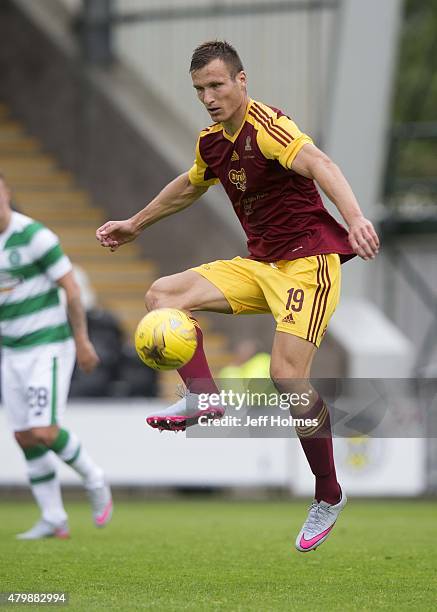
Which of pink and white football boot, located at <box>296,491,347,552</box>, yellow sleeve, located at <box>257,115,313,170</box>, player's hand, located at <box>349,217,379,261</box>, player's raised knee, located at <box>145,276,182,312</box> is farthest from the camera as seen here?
pink and white football boot, located at <box>296,491,347,552</box>

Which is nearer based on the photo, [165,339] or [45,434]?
[165,339]

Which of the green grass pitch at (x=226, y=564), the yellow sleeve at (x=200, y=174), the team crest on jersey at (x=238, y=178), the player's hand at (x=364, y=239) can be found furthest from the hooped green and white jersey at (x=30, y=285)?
the player's hand at (x=364, y=239)

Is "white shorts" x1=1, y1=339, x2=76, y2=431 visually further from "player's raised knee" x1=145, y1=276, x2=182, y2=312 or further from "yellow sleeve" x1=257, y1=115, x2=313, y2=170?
"yellow sleeve" x1=257, y1=115, x2=313, y2=170

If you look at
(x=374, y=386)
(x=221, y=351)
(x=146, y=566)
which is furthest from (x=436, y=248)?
(x=146, y=566)

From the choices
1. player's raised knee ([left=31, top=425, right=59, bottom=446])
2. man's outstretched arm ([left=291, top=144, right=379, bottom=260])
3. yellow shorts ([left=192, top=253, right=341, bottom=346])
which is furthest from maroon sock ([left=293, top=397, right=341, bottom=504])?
player's raised knee ([left=31, top=425, right=59, bottom=446])

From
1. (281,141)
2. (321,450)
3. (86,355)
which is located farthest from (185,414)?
(86,355)

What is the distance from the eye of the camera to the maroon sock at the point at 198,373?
681 centimetres

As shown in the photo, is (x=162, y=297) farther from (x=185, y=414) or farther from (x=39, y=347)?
(x=39, y=347)

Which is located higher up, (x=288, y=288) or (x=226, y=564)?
(x=288, y=288)

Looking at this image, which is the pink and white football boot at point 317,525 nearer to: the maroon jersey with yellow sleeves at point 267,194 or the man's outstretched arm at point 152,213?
the maroon jersey with yellow sleeves at point 267,194

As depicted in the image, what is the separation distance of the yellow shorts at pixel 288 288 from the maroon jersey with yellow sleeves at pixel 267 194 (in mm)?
70

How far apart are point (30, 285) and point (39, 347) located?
0.42m

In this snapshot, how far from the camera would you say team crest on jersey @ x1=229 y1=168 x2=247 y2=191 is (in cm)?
672

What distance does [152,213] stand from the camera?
23.8ft
